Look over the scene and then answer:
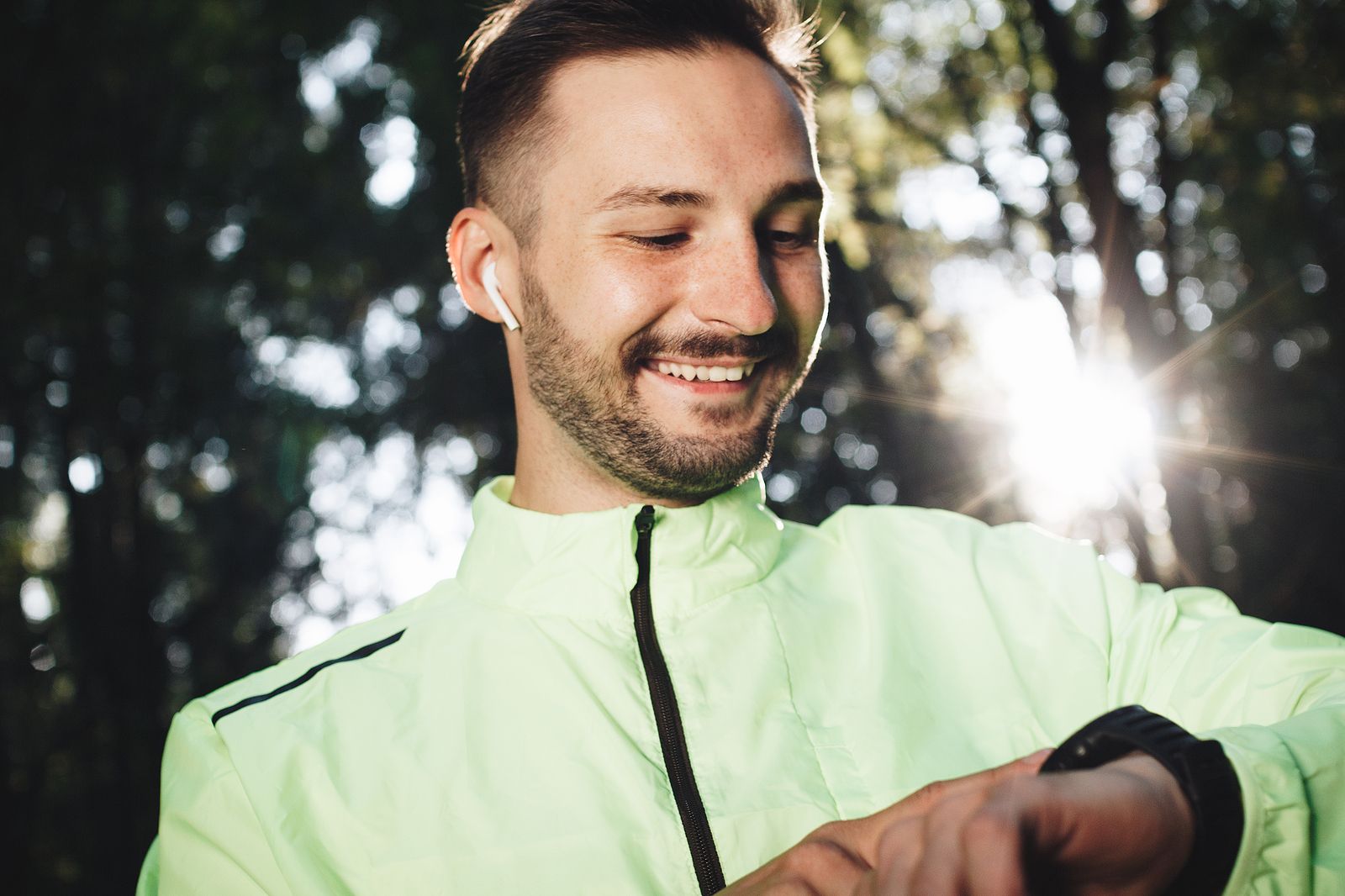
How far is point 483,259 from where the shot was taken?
2441mm

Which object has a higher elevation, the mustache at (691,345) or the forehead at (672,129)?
the forehead at (672,129)

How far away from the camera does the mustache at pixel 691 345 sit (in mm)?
2021

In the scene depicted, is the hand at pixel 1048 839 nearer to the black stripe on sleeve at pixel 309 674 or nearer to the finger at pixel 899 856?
the finger at pixel 899 856

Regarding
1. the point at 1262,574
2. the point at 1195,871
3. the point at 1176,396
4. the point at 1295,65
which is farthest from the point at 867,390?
the point at 1262,574

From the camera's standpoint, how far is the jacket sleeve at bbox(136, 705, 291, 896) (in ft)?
5.42

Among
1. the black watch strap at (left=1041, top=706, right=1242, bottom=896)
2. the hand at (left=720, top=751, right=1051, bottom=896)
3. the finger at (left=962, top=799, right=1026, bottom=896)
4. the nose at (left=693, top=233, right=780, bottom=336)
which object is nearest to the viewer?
the finger at (left=962, top=799, right=1026, bottom=896)

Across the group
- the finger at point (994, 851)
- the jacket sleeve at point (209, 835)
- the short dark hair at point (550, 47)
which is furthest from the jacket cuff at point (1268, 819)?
the short dark hair at point (550, 47)

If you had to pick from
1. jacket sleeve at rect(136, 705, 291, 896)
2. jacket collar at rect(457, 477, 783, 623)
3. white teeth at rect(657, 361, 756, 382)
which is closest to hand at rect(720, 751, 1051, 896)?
jacket collar at rect(457, 477, 783, 623)

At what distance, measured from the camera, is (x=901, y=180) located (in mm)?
11250

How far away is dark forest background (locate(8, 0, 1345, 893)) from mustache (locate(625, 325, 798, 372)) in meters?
5.34

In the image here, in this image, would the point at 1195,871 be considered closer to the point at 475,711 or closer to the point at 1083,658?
the point at 1083,658

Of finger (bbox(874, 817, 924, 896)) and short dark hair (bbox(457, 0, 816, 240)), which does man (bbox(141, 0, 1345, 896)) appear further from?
finger (bbox(874, 817, 924, 896))

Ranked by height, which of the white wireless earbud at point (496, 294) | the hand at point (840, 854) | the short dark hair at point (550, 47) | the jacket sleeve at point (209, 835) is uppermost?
the short dark hair at point (550, 47)

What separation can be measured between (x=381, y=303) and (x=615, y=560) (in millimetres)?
12634
